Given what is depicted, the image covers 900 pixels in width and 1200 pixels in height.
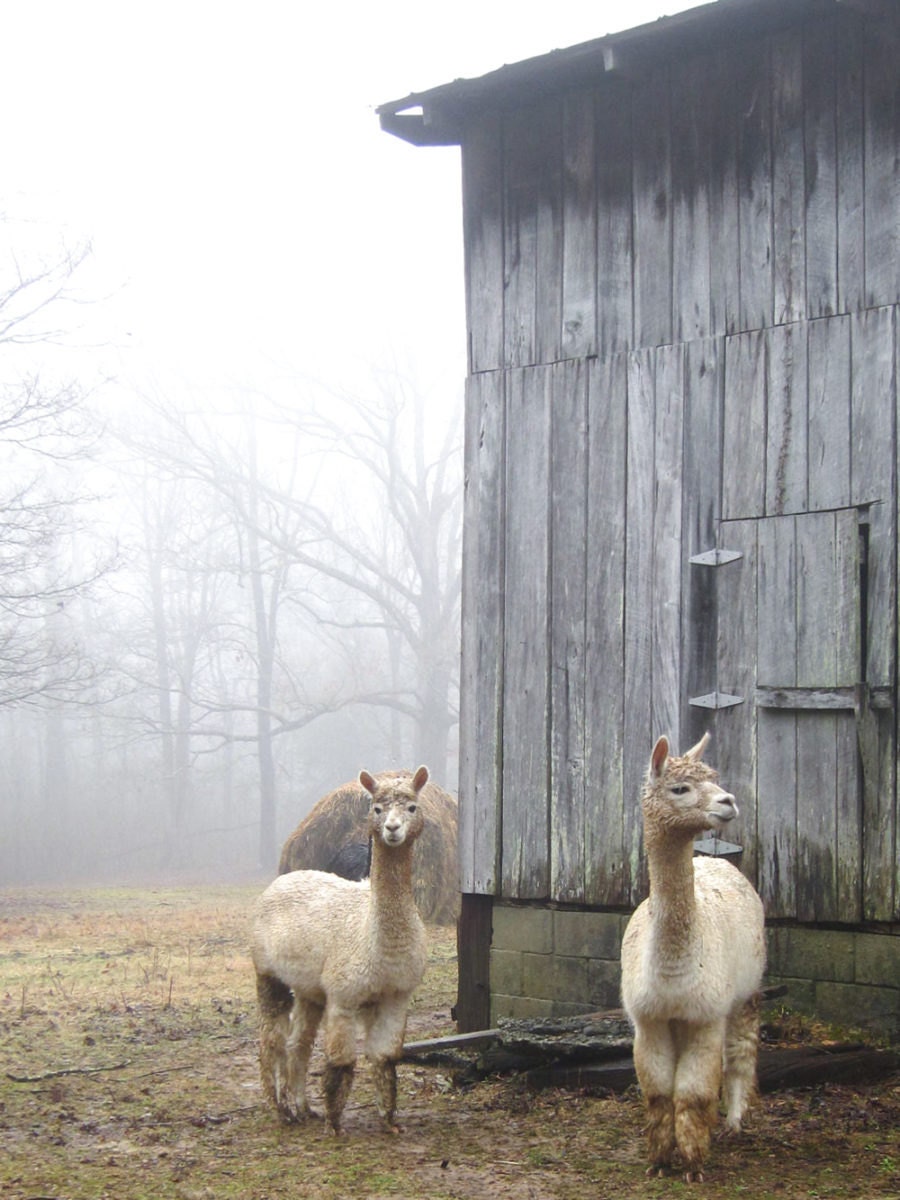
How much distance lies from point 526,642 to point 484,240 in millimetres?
2716

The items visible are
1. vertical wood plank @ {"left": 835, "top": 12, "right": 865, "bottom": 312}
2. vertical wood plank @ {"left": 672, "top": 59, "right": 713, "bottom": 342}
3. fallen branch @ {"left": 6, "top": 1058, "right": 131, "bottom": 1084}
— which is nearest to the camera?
vertical wood plank @ {"left": 835, "top": 12, "right": 865, "bottom": 312}

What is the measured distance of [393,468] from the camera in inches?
1337

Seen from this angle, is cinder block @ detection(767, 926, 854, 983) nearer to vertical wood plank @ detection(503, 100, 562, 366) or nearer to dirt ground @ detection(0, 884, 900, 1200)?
dirt ground @ detection(0, 884, 900, 1200)

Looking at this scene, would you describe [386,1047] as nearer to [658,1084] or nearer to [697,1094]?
[658,1084]

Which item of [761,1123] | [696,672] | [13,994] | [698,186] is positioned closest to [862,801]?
[696,672]

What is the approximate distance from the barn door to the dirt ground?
3.08 feet

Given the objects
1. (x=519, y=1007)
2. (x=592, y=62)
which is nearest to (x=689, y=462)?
(x=592, y=62)

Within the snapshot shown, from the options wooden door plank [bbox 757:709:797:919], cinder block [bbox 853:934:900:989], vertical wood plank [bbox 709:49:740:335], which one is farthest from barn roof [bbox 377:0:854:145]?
cinder block [bbox 853:934:900:989]

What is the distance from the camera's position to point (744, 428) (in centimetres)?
826

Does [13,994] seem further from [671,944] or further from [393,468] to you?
[393,468]

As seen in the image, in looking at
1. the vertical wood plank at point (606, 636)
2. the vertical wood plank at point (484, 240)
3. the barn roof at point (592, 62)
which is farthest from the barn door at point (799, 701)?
the barn roof at point (592, 62)

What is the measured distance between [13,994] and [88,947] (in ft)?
11.2

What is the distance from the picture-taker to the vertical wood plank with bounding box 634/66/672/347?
8.59m

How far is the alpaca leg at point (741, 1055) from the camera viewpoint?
649cm
